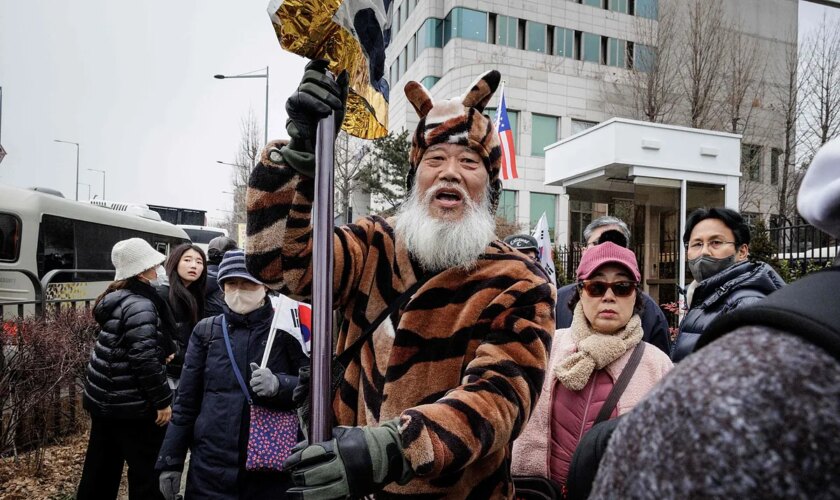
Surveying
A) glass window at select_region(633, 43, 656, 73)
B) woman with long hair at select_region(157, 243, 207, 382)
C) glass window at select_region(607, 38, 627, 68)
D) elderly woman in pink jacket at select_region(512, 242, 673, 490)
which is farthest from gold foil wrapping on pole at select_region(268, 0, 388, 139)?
glass window at select_region(607, 38, 627, 68)

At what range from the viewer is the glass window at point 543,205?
27.7 m

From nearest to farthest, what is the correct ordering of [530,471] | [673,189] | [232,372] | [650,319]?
[530,471] < [232,372] < [650,319] < [673,189]

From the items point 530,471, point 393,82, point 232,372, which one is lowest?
point 530,471

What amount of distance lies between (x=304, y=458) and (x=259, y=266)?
0.68 metres

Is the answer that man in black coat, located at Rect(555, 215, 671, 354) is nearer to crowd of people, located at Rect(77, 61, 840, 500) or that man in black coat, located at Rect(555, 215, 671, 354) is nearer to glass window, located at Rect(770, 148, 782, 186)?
crowd of people, located at Rect(77, 61, 840, 500)

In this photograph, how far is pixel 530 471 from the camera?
8.37 feet

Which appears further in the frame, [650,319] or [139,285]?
[139,285]

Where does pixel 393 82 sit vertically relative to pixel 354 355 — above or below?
above

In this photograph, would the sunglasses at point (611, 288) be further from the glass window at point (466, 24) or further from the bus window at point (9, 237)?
the glass window at point (466, 24)

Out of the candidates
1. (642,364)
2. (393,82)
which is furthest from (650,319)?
(393,82)

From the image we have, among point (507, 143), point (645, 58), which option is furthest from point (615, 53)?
point (507, 143)

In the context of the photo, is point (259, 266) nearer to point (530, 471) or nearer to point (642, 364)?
point (530, 471)

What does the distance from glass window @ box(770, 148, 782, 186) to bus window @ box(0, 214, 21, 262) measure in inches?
906

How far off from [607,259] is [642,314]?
710 millimetres
